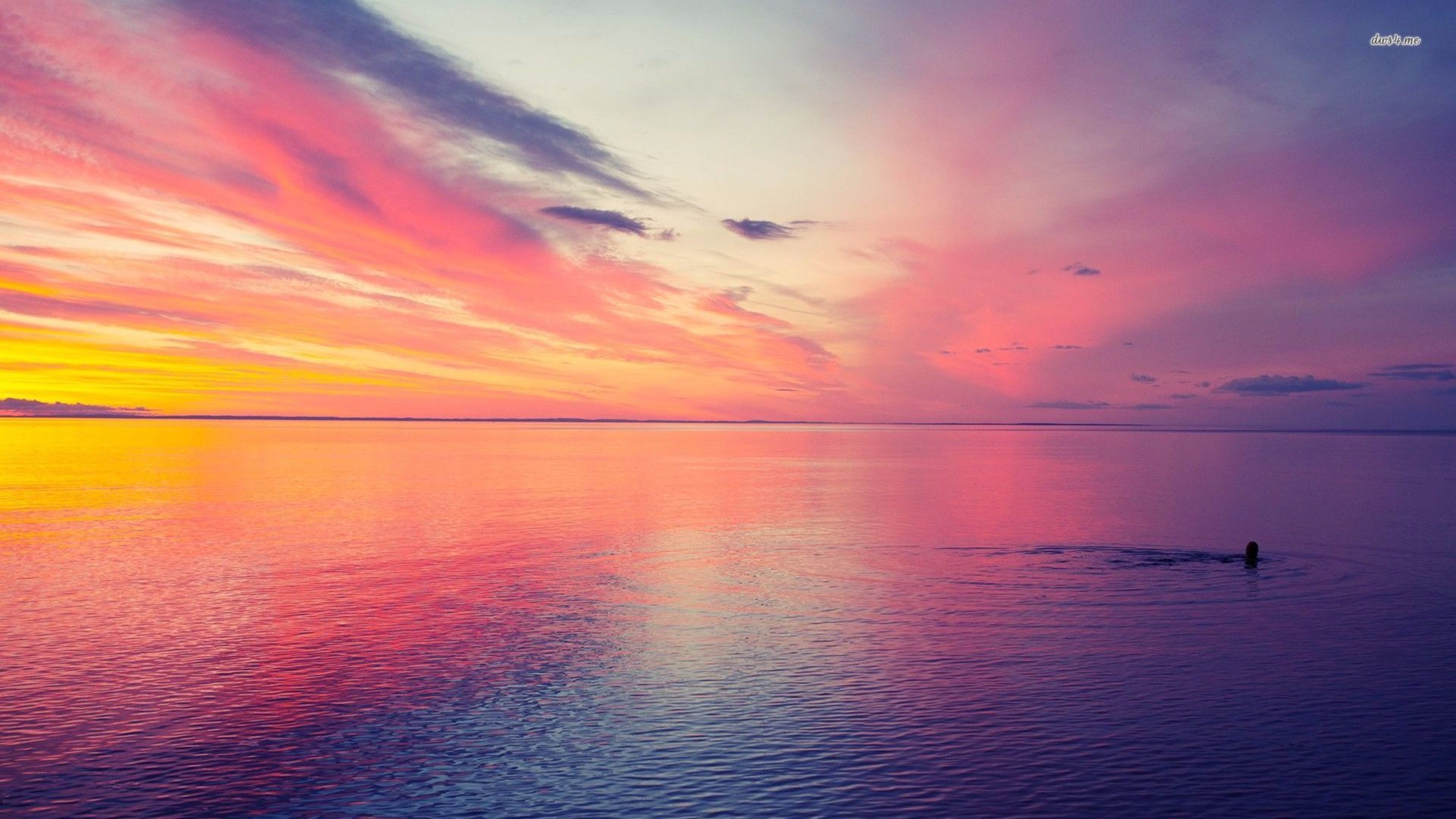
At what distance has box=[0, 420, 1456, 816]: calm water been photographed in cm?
1752

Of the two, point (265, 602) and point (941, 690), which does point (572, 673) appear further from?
point (265, 602)

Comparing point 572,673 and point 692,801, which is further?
point 572,673

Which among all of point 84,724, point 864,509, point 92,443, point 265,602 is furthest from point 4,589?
point 92,443

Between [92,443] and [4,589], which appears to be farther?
[92,443]

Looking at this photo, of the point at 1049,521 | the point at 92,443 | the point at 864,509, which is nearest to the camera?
the point at 1049,521

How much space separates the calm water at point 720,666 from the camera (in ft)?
57.5

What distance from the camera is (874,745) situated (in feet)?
64.4

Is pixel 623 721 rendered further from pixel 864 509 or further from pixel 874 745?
pixel 864 509

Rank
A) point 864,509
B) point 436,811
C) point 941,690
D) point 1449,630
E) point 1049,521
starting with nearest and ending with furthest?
point 436,811 < point 941,690 < point 1449,630 < point 1049,521 < point 864,509

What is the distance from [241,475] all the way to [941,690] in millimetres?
94056

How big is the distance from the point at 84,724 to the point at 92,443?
19099cm

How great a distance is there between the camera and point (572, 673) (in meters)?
25.0

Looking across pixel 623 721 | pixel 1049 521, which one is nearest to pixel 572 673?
pixel 623 721

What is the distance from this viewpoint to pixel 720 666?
84.1 ft
